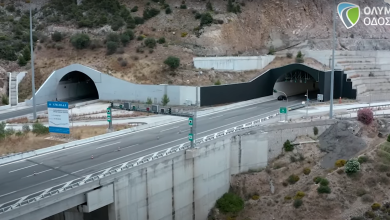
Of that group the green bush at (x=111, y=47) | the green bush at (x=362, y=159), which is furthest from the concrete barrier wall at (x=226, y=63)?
the green bush at (x=362, y=159)

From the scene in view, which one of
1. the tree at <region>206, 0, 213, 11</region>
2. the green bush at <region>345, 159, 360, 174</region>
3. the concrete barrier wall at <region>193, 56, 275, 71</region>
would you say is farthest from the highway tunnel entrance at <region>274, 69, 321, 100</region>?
the tree at <region>206, 0, 213, 11</region>

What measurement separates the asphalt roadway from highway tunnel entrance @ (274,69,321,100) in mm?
16039

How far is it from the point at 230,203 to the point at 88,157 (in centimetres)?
1160

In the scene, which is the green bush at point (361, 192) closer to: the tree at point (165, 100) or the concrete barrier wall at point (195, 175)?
the concrete barrier wall at point (195, 175)

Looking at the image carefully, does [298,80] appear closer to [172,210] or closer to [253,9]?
[253,9]

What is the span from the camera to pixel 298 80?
2228 inches

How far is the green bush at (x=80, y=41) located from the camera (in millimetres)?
62472

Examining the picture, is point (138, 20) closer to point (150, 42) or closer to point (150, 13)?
point (150, 13)

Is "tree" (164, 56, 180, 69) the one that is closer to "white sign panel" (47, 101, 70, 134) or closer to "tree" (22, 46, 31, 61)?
"tree" (22, 46, 31, 61)

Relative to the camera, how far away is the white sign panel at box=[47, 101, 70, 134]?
31.5 metres

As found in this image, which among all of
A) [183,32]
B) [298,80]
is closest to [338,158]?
[298,80]

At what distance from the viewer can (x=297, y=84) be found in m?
60.2

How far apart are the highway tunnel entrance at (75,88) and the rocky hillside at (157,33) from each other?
256cm

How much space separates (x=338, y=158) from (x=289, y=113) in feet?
25.7
